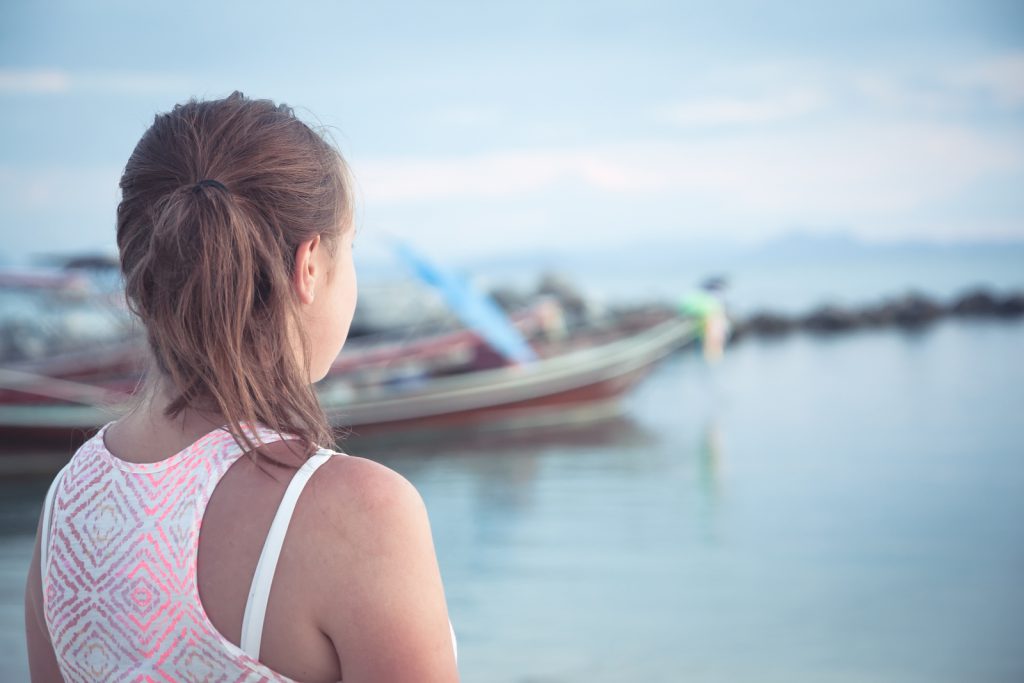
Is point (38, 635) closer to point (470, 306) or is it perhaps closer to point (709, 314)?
point (470, 306)

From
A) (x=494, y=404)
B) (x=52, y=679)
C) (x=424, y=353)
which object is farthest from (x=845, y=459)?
(x=52, y=679)

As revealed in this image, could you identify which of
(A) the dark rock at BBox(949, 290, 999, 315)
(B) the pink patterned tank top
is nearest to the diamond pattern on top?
(B) the pink patterned tank top

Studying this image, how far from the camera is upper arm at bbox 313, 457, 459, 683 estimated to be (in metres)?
0.72

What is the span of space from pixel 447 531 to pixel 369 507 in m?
6.56

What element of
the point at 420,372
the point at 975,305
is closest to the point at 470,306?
the point at 420,372

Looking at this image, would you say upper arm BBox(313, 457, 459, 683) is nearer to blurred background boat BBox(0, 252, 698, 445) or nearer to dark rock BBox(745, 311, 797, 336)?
blurred background boat BBox(0, 252, 698, 445)

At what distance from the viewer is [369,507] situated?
28.4 inches

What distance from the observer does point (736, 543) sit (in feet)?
21.3

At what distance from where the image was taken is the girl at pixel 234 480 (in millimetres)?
729

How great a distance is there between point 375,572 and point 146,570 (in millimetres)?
187

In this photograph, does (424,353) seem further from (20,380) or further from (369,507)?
(369,507)

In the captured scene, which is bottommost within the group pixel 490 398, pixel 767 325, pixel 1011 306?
pixel 767 325

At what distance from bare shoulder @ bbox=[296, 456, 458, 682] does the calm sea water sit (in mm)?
3557

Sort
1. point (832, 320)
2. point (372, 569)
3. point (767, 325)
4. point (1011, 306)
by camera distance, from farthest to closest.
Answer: point (1011, 306)
point (767, 325)
point (832, 320)
point (372, 569)
